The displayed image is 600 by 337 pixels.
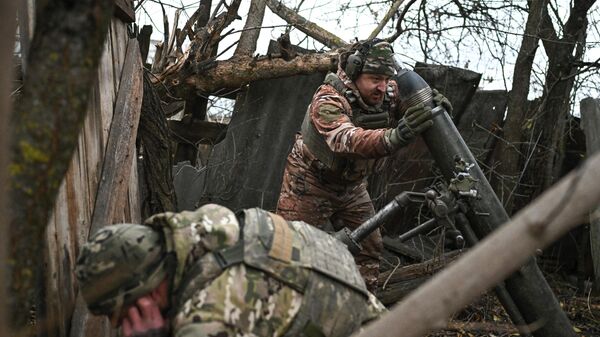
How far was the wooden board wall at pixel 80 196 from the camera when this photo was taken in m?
3.91

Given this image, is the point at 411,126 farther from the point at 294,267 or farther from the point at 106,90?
the point at 294,267

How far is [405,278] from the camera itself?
265 inches

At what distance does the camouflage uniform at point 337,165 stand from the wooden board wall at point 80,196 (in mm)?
1467

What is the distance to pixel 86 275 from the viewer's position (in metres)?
2.92

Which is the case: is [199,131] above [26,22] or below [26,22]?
below

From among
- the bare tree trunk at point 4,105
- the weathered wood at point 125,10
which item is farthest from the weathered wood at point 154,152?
the bare tree trunk at point 4,105

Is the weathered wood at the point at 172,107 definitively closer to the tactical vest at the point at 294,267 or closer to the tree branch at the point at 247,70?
the tree branch at the point at 247,70

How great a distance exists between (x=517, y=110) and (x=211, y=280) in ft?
20.2

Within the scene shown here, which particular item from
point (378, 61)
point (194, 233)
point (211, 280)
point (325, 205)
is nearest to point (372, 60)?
point (378, 61)

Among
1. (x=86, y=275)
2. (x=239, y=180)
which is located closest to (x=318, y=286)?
(x=86, y=275)

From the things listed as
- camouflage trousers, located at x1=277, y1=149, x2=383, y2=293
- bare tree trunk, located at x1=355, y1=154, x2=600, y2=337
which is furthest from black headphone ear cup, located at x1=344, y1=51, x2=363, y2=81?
bare tree trunk, located at x1=355, y1=154, x2=600, y2=337

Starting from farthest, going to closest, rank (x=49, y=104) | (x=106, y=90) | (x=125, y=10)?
(x=125, y=10)
(x=106, y=90)
(x=49, y=104)

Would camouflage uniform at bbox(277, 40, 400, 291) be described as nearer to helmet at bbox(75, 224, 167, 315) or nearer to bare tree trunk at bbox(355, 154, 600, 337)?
helmet at bbox(75, 224, 167, 315)

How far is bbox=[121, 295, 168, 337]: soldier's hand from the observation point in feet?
9.71
